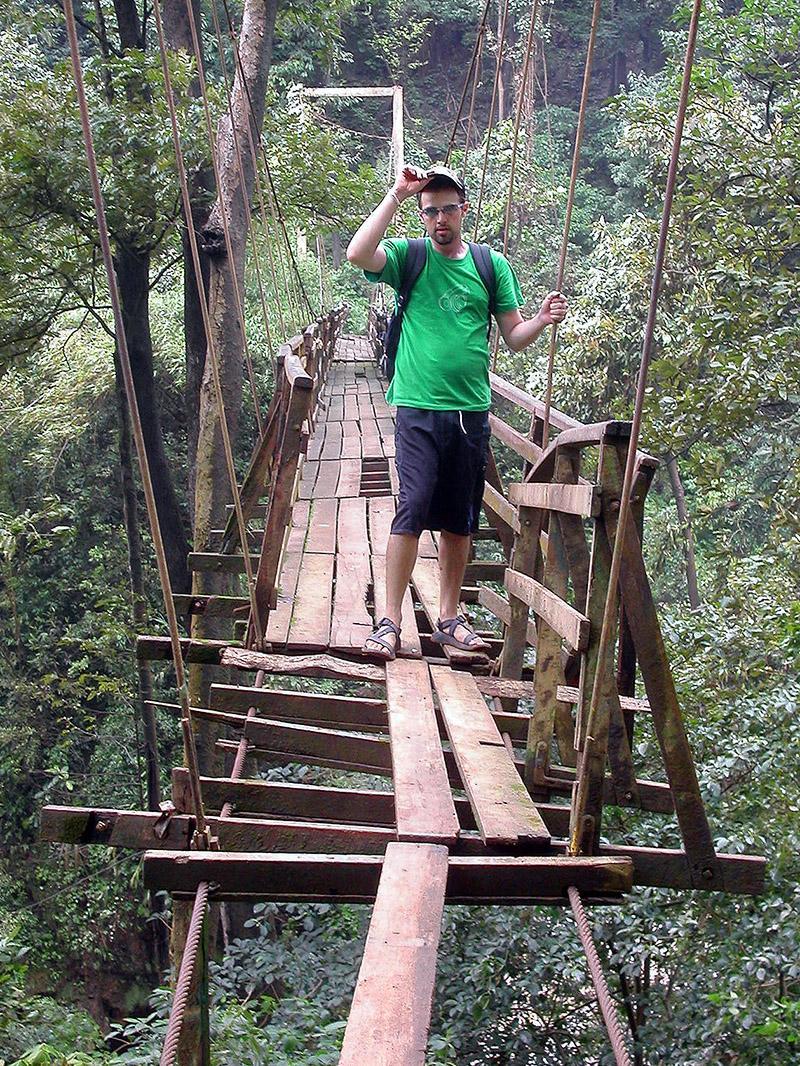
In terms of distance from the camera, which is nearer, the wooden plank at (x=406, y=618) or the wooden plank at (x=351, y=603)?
the wooden plank at (x=406, y=618)

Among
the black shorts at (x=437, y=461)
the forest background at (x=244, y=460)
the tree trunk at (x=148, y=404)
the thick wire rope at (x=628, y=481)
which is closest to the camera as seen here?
the thick wire rope at (x=628, y=481)

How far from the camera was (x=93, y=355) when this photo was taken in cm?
1111

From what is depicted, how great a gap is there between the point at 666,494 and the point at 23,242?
9.59 metres

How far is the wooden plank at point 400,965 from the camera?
1.12 metres

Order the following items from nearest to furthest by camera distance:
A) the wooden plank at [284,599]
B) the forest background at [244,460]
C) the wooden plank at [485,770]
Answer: the wooden plank at [485,770] < the wooden plank at [284,599] < the forest background at [244,460]

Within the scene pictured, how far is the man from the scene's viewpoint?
8.27ft

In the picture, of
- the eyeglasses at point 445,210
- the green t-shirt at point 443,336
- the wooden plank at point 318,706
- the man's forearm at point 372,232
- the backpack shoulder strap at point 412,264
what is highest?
the eyeglasses at point 445,210

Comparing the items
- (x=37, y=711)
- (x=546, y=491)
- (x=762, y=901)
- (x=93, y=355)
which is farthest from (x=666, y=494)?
(x=546, y=491)

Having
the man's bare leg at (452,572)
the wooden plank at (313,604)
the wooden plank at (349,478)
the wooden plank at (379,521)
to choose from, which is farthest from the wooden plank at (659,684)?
the wooden plank at (349,478)

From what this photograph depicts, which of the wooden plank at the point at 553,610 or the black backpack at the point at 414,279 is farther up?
the black backpack at the point at 414,279

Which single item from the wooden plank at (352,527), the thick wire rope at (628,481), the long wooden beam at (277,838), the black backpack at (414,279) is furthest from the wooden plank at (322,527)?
the thick wire rope at (628,481)

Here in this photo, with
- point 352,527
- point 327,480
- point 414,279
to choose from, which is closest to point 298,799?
point 414,279

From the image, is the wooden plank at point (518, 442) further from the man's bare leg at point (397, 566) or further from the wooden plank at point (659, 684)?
the wooden plank at point (659, 684)

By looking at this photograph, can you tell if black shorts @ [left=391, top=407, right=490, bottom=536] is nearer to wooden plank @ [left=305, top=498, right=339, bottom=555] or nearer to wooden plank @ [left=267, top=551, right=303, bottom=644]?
wooden plank @ [left=267, top=551, right=303, bottom=644]
